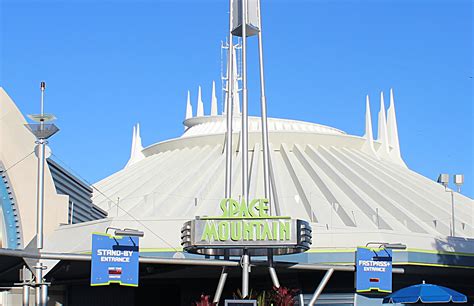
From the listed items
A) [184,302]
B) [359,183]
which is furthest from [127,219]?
[359,183]

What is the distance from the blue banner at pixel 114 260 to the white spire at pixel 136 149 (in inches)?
1082

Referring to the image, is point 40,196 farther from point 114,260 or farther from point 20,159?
point 20,159

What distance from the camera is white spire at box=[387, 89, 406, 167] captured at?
52.8 metres

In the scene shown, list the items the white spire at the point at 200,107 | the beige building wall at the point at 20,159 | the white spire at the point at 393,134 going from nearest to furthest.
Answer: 1. the beige building wall at the point at 20,159
2. the white spire at the point at 393,134
3. the white spire at the point at 200,107

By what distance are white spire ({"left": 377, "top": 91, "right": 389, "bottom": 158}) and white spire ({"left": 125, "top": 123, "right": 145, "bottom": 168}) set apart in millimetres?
13761

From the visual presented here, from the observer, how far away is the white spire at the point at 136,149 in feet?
170

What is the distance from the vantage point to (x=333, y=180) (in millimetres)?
38812

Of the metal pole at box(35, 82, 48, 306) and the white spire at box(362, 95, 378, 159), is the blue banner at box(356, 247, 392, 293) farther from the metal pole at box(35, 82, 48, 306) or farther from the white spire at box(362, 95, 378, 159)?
the white spire at box(362, 95, 378, 159)

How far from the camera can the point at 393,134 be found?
177 ft

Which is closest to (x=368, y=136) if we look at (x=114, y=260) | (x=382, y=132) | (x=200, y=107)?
(x=382, y=132)

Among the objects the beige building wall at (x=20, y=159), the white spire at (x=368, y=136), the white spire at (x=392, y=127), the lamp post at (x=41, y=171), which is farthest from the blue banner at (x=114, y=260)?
the white spire at (x=392, y=127)

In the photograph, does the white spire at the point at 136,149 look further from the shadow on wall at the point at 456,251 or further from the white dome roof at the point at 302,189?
the shadow on wall at the point at 456,251

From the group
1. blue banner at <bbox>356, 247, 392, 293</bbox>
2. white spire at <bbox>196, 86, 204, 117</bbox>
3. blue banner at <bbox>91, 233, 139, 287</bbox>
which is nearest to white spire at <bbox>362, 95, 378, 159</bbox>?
white spire at <bbox>196, 86, 204, 117</bbox>

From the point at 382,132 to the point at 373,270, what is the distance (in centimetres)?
2774
